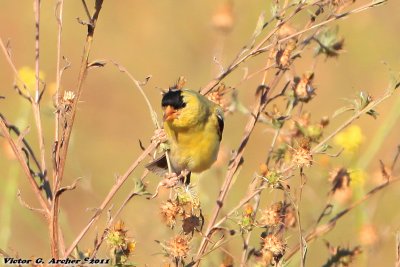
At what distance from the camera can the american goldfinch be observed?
128 inches

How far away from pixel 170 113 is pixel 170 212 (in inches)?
36.7

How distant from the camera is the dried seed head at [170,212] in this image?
7.24ft

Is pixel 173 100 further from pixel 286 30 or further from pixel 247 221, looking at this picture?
pixel 247 221

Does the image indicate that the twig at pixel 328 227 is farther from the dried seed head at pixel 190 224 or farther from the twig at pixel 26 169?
the twig at pixel 26 169

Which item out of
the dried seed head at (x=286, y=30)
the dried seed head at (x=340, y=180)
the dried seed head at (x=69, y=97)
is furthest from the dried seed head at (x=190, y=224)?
the dried seed head at (x=286, y=30)

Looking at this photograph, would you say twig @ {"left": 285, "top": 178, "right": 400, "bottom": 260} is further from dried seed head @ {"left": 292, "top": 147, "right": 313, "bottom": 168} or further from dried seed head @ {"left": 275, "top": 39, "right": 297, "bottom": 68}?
dried seed head @ {"left": 275, "top": 39, "right": 297, "bottom": 68}

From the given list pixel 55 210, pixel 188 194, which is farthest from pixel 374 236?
pixel 55 210

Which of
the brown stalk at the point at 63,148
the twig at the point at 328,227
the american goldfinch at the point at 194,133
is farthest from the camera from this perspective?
the american goldfinch at the point at 194,133

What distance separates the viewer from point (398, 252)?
2.08 metres

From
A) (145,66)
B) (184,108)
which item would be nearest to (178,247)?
(184,108)

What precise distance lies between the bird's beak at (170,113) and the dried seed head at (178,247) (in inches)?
36.9

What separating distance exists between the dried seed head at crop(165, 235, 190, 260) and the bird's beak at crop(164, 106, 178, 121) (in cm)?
94

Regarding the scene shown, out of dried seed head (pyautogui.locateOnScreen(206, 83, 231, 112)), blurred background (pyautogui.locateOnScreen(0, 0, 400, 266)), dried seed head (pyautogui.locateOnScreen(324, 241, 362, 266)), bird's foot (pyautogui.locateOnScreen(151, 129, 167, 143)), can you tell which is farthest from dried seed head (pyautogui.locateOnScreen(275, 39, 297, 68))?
blurred background (pyautogui.locateOnScreen(0, 0, 400, 266))

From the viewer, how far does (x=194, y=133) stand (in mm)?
3346
